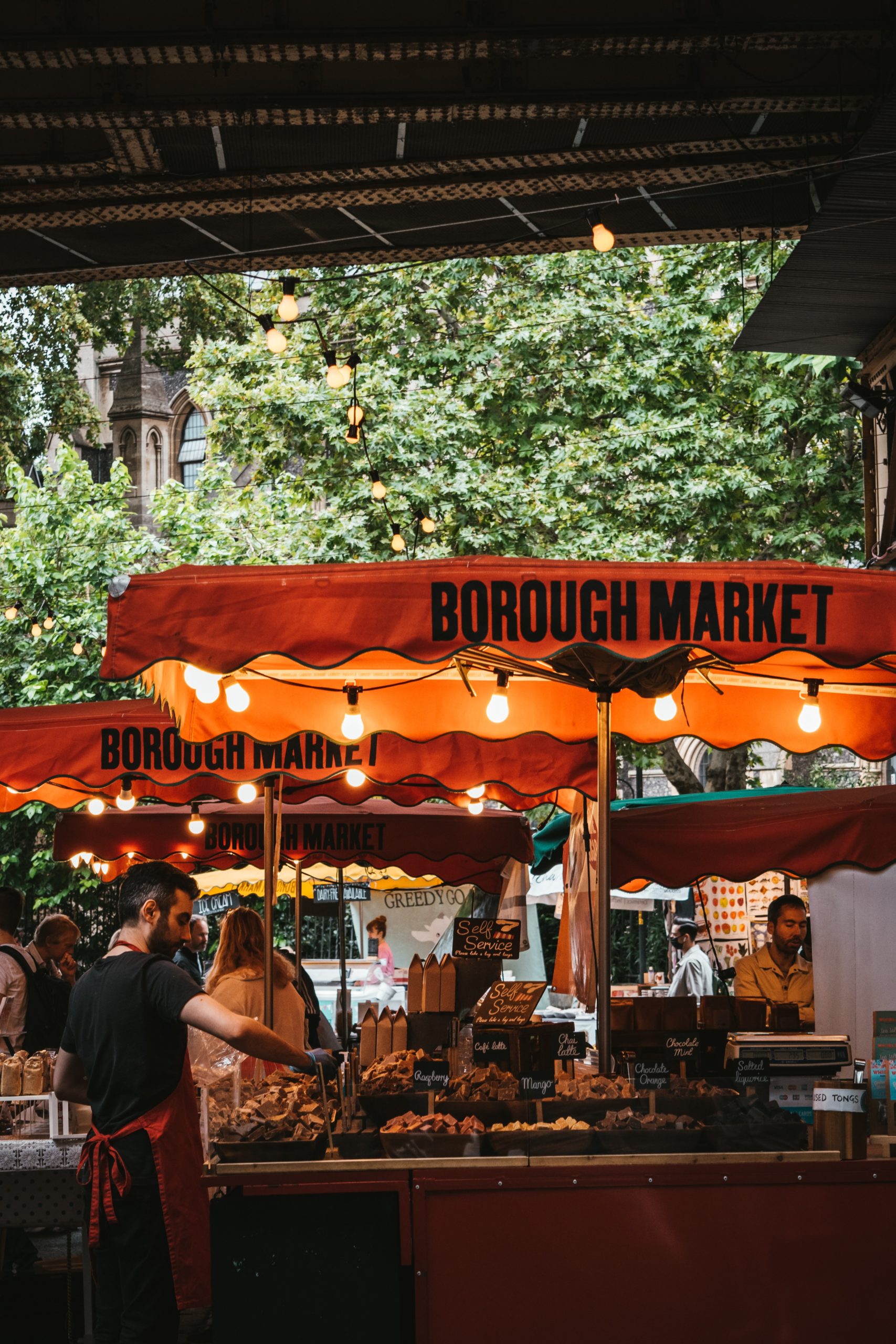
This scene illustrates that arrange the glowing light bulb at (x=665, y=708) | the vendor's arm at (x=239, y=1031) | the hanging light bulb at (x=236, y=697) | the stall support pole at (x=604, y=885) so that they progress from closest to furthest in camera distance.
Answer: the vendor's arm at (x=239, y=1031), the stall support pole at (x=604, y=885), the hanging light bulb at (x=236, y=697), the glowing light bulb at (x=665, y=708)

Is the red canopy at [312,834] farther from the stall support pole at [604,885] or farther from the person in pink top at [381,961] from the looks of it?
the person in pink top at [381,961]

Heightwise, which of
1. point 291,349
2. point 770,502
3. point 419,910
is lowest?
point 419,910

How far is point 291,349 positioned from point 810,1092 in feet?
58.1

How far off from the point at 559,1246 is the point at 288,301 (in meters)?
8.30

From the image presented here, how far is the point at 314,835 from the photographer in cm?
1075

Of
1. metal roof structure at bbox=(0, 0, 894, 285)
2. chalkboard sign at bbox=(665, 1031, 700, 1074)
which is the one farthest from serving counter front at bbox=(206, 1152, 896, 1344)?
metal roof structure at bbox=(0, 0, 894, 285)

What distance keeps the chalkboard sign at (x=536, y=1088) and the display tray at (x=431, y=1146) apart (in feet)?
0.93

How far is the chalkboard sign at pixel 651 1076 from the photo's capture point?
559 centimetres

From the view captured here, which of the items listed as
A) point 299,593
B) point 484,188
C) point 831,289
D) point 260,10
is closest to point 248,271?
point 484,188

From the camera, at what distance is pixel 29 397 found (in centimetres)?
2158

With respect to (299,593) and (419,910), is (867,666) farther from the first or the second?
(419,910)

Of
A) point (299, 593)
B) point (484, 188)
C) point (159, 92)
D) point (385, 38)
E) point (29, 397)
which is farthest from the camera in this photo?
point (29, 397)

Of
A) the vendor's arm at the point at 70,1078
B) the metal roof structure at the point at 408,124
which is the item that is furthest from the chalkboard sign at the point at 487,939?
the metal roof structure at the point at 408,124

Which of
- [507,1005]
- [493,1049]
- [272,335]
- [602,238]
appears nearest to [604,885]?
[507,1005]
